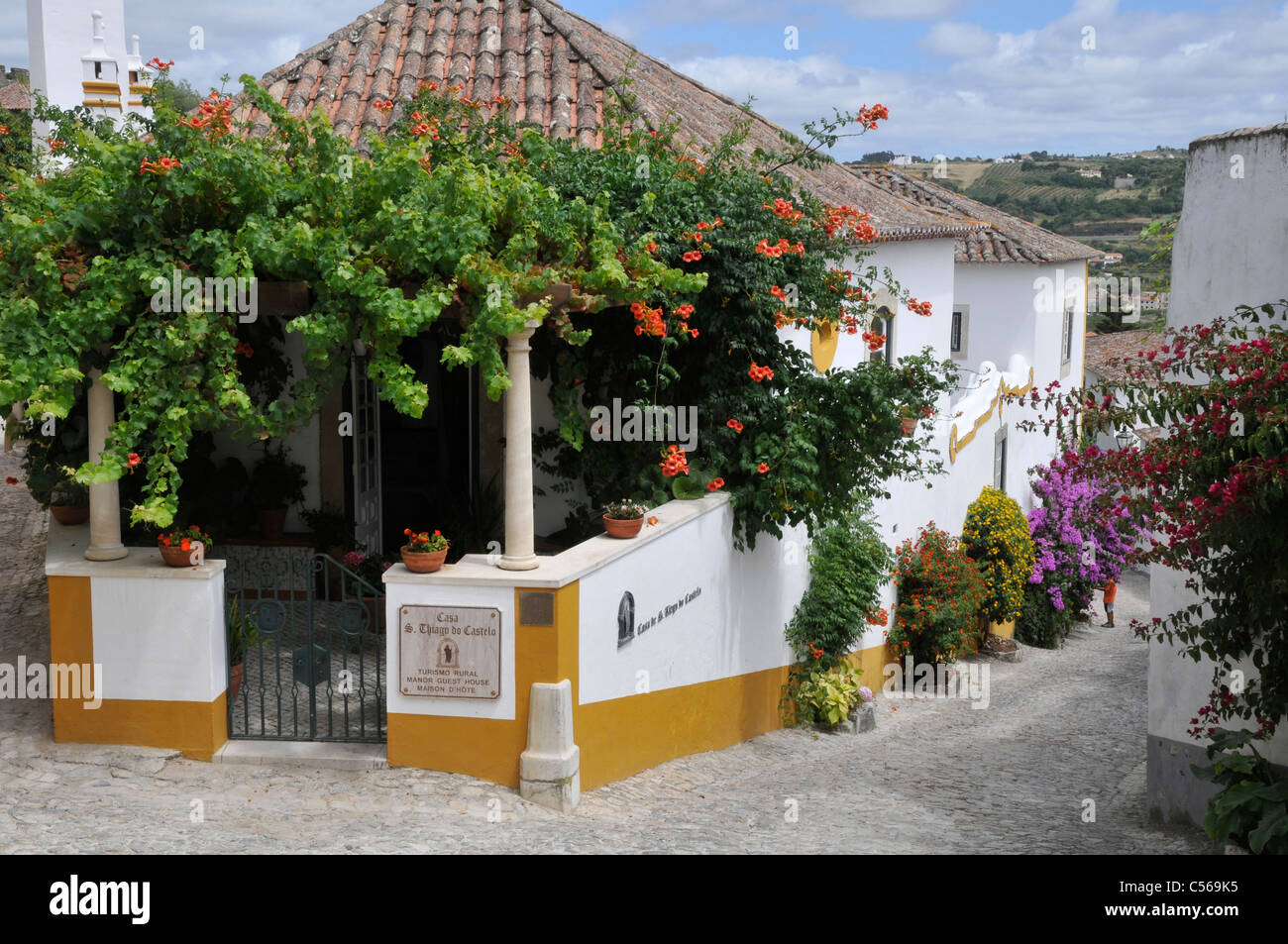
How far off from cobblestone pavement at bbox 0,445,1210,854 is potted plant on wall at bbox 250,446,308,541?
1.93 metres

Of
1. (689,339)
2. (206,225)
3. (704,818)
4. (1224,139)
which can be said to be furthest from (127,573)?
(1224,139)

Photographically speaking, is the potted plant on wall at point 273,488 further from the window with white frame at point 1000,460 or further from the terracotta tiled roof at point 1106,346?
the terracotta tiled roof at point 1106,346

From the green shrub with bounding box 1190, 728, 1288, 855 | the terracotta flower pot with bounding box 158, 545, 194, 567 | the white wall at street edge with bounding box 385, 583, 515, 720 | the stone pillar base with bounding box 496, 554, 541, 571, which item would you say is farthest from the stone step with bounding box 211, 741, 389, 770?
the green shrub with bounding box 1190, 728, 1288, 855

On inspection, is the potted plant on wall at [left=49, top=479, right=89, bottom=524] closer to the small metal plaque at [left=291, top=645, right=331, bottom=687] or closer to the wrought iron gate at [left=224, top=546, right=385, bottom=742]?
the wrought iron gate at [left=224, top=546, right=385, bottom=742]

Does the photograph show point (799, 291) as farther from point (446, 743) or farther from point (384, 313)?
point (446, 743)

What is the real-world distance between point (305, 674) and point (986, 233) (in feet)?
68.9

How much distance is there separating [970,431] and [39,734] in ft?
45.2

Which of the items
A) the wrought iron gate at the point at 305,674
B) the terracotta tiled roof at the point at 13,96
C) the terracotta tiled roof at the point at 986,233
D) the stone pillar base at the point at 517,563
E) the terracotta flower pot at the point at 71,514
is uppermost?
the terracotta tiled roof at the point at 13,96

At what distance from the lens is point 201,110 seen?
24.6 feet

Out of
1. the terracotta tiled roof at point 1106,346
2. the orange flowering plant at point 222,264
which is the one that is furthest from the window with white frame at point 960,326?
the orange flowering plant at point 222,264

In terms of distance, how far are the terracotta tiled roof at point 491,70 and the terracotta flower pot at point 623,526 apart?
426cm

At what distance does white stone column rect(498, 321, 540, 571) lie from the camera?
7422mm

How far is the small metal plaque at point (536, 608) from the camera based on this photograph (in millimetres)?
7215

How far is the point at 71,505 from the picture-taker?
904 cm
